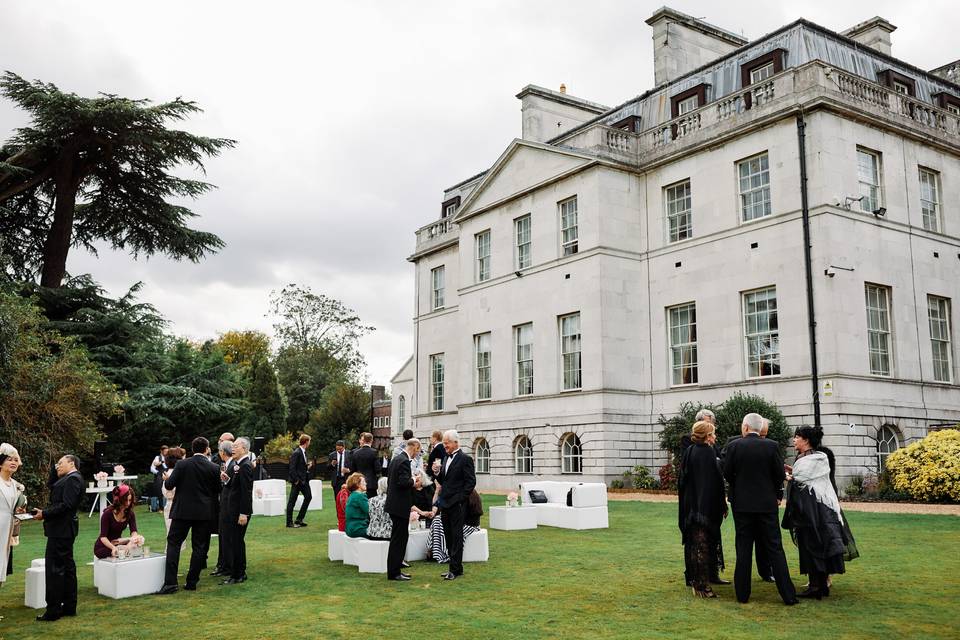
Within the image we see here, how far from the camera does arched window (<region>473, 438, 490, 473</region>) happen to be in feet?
109

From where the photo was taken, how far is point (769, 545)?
27.8 ft

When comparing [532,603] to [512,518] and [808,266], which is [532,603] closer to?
[512,518]

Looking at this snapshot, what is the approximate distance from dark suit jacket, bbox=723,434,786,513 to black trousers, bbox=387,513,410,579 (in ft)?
12.9

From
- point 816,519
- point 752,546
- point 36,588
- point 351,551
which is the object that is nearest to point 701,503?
point 752,546

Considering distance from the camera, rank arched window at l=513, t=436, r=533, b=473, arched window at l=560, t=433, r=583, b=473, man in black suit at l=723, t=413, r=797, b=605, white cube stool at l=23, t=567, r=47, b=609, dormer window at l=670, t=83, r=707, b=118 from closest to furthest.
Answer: man in black suit at l=723, t=413, r=797, b=605 < white cube stool at l=23, t=567, r=47, b=609 < arched window at l=560, t=433, r=583, b=473 < dormer window at l=670, t=83, r=707, b=118 < arched window at l=513, t=436, r=533, b=473

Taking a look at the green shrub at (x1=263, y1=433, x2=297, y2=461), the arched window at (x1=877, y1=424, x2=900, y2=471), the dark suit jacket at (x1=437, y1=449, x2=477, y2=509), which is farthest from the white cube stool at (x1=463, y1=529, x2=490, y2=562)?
the green shrub at (x1=263, y1=433, x2=297, y2=461)

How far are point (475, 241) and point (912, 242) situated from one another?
16.5m

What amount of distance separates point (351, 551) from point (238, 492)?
73.8 inches

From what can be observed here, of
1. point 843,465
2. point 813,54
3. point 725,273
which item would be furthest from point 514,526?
point 813,54

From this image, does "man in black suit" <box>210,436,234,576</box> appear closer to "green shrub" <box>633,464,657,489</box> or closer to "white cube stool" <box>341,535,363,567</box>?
"white cube stool" <box>341,535,363,567</box>

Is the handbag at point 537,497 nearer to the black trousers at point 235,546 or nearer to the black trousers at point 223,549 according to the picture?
the black trousers at point 223,549

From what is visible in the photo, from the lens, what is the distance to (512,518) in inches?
637

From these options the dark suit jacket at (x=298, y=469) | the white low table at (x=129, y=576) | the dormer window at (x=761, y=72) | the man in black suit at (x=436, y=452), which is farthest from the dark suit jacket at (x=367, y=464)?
the dormer window at (x=761, y=72)

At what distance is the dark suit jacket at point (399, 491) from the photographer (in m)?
10.2
